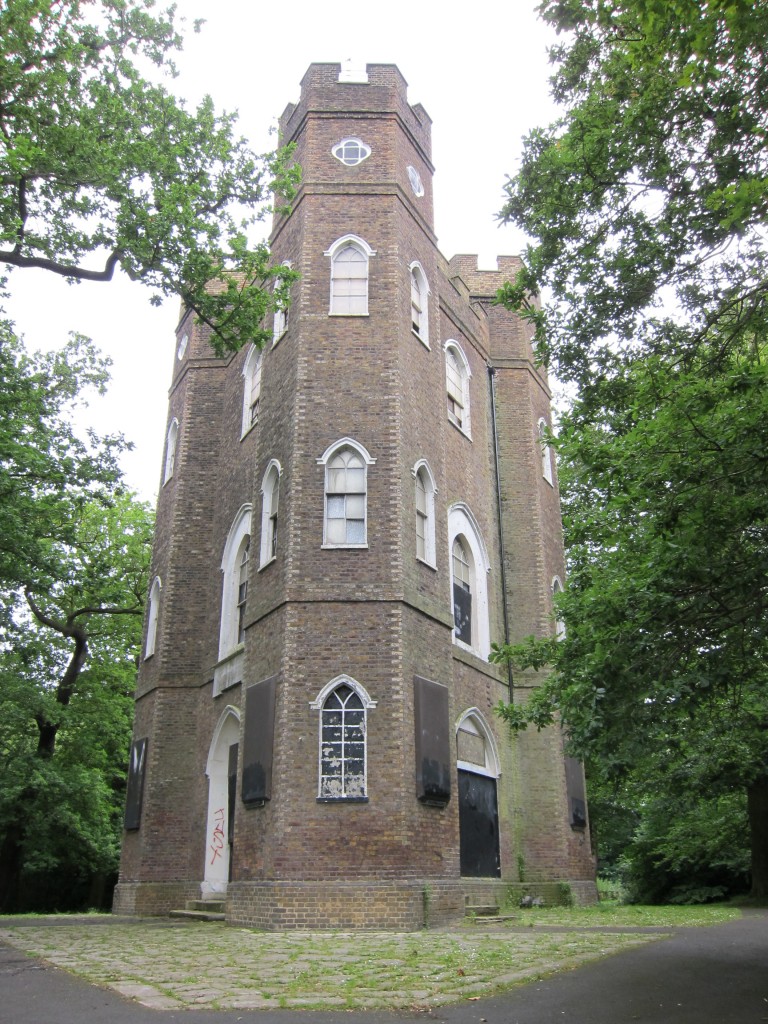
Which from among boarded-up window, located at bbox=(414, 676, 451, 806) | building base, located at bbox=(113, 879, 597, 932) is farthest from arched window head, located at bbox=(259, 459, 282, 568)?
building base, located at bbox=(113, 879, 597, 932)

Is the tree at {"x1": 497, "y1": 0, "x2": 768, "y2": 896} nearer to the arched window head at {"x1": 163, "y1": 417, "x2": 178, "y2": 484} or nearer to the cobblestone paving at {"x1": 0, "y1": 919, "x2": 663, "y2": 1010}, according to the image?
the cobblestone paving at {"x1": 0, "y1": 919, "x2": 663, "y2": 1010}

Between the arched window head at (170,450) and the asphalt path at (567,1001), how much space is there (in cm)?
1394

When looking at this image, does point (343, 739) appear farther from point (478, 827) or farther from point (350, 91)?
point (350, 91)

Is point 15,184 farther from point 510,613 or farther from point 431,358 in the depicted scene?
point 510,613

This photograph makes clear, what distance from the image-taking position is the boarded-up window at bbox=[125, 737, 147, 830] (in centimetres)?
1770

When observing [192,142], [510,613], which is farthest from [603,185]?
[510,613]

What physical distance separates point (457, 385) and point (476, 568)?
162 inches

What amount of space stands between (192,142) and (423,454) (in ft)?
20.8

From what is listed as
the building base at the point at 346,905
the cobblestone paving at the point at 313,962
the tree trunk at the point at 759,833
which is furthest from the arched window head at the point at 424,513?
the tree trunk at the point at 759,833

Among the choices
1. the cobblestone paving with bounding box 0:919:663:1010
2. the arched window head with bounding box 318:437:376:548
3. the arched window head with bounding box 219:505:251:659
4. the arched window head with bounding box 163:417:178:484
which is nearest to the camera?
the cobblestone paving with bounding box 0:919:663:1010

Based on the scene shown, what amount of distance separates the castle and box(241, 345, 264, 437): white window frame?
0.08 metres

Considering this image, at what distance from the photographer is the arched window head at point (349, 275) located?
16.4 metres

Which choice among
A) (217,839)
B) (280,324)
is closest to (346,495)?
(280,324)

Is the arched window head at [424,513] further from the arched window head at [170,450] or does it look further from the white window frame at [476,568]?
the arched window head at [170,450]
